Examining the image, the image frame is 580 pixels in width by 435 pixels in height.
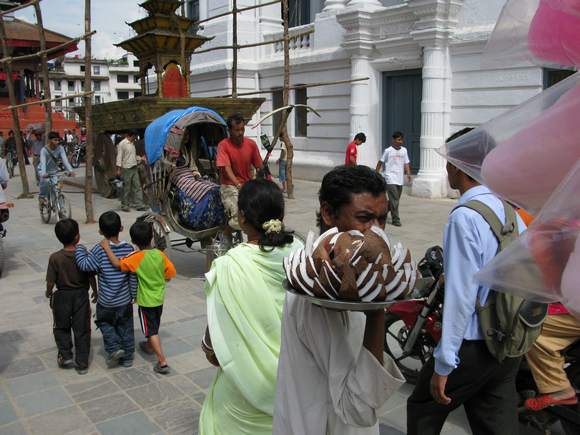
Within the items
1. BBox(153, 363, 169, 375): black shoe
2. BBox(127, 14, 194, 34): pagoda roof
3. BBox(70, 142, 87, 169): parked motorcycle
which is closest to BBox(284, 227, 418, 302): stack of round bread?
BBox(153, 363, 169, 375): black shoe

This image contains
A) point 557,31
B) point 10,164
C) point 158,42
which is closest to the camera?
point 557,31

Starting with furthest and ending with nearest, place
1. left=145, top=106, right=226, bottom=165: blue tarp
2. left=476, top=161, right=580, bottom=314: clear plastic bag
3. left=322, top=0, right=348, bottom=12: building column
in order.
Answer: left=322, top=0, right=348, bottom=12: building column, left=145, top=106, right=226, bottom=165: blue tarp, left=476, top=161, right=580, bottom=314: clear plastic bag

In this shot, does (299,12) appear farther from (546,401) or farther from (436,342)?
(546,401)

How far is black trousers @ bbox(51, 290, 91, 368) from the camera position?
4.54m

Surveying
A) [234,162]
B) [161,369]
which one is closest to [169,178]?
[234,162]

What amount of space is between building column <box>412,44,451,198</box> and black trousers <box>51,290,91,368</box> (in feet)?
32.5

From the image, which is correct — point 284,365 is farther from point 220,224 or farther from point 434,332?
point 220,224

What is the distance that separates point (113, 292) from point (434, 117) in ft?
34.1

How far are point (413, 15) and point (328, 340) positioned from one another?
13017 mm

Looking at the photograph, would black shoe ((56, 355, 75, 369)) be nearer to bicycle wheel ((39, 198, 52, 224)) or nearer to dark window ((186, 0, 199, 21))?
bicycle wheel ((39, 198, 52, 224))

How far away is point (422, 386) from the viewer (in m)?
2.67

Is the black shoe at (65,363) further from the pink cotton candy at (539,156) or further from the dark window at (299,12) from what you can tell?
the dark window at (299,12)

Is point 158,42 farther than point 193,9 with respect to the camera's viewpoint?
No

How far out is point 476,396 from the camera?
105 inches
